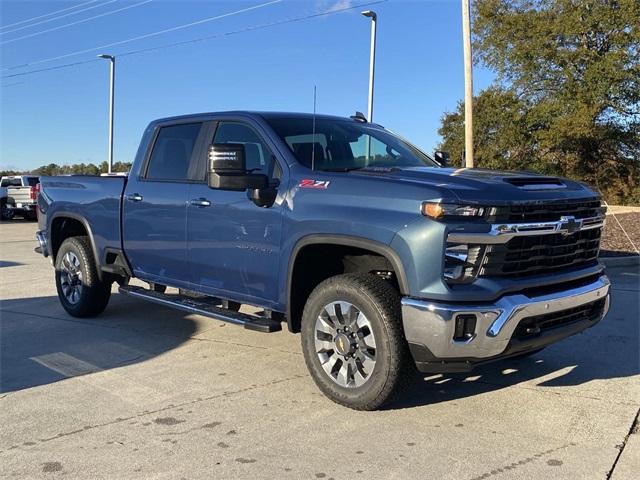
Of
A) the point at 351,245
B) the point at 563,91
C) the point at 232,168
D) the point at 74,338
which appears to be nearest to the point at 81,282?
the point at 74,338

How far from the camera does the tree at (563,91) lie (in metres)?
27.3

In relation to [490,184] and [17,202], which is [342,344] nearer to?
[490,184]

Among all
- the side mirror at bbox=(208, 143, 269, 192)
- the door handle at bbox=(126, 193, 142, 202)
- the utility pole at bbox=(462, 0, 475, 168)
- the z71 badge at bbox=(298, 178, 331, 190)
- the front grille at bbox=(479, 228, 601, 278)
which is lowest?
the front grille at bbox=(479, 228, 601, 278)

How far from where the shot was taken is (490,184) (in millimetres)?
3982

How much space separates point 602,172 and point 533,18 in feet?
26.4

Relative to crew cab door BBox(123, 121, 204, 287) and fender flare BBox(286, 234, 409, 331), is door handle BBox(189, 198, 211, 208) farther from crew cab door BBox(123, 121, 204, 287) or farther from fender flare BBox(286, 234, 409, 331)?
fender flare BBox(286, 234, 409, 331)

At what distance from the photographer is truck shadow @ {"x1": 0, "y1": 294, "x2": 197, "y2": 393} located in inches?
208

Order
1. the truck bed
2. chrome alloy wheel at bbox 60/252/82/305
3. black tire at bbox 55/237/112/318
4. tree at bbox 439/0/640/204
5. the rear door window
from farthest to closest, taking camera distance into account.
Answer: tree at bbox 439/0/640/204, chrome alloy wheel at bbox 60/252/82/305, black tire at bbox 55/237/112/318, the truck bed, the rear door window

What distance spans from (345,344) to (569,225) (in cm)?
168

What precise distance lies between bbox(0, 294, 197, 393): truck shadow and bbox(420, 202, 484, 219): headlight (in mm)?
3053

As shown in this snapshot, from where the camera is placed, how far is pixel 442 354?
12.5ft

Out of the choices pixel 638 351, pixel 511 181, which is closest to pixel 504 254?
pixel 511 181

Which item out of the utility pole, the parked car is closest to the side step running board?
the utility pole

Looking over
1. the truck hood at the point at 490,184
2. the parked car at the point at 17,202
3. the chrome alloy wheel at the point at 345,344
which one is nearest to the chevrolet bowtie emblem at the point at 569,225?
the truck hood at the point at 490,184
